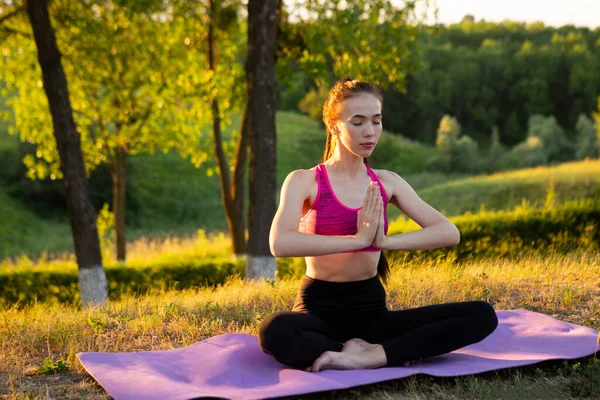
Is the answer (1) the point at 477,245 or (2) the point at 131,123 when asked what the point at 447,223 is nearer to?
(1) the point at 477,245

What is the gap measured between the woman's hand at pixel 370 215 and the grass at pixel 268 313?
A: 902 mm

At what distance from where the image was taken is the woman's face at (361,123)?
475 cm

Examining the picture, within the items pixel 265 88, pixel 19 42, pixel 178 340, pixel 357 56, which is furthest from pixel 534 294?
pixel 19 42

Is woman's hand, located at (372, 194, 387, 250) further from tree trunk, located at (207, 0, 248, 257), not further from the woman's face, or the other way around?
tree trunk, located at (207, 0, 248, 257)

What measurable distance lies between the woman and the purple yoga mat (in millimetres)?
147

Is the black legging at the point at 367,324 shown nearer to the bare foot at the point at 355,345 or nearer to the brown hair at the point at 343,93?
the bare foot at the point at 355,345

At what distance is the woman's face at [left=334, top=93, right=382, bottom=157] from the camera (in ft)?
15.6

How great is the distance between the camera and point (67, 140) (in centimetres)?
1069

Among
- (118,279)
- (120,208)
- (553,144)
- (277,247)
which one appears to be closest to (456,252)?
(118,279)

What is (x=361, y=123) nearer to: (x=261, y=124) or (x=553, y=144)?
(x=261, y=124)

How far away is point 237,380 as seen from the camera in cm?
458

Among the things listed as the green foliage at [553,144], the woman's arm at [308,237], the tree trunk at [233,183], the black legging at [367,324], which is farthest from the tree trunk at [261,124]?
the green foliage at [553,144]

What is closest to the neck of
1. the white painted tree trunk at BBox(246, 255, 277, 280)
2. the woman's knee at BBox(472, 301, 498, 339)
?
the woman's knee at BBox(472, 301, 498, 339)

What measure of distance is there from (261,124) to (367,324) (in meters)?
6.46
